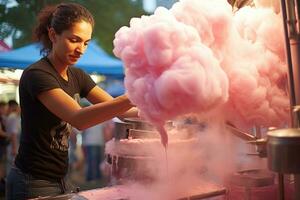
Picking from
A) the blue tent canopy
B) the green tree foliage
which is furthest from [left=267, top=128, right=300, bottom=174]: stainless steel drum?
the green tree foliage

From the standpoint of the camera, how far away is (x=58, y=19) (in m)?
1.81

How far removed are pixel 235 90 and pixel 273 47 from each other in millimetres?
198

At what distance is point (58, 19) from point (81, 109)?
0.51 metres

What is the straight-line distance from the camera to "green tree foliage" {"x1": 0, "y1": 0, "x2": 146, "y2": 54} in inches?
321

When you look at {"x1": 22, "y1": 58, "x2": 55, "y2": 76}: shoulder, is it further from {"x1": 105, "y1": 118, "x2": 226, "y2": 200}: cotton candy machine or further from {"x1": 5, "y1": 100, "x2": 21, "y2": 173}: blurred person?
{"x1": 5, "y1": 100, "x2": 21, "y2": 173}: blurred person

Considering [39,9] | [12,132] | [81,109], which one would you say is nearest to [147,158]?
[81,109]

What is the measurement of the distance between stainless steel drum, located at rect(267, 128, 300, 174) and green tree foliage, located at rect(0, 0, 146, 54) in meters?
6.68

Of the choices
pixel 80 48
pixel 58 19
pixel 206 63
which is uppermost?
pixel 58 19

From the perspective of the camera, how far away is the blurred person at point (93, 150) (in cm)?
704

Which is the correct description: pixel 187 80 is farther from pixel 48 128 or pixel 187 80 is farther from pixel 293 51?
pixel 48 128

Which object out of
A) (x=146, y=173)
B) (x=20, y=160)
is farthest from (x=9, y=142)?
(x=146, y=173)

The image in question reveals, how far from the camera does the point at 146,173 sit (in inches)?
54.0

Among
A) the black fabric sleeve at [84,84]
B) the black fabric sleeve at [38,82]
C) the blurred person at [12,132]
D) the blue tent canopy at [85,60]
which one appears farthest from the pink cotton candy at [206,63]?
the blurred person at [12,132]

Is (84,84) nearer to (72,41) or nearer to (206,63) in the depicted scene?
(72,41)
